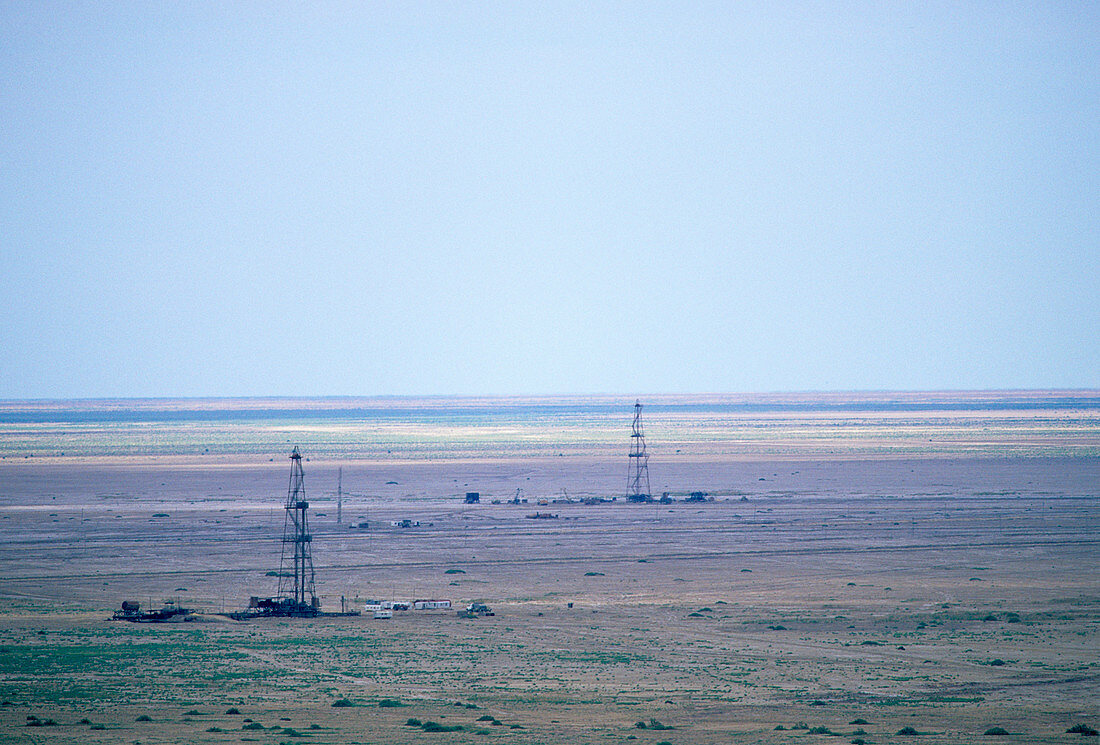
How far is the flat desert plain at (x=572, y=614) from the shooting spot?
95.1 ft

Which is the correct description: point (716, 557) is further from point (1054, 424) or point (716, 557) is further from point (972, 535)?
point (1054, 424)

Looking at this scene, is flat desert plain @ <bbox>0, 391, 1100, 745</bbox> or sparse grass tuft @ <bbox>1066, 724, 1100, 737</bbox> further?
flat desert plain @ <bbox>0, 391, 1100, 745</bbox>

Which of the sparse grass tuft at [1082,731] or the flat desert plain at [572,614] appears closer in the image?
the sparse grass tuft at [1082,731]

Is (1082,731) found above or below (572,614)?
above

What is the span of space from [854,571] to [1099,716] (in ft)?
79.5

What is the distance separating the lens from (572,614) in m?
44.0

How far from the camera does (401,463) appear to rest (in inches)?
4847

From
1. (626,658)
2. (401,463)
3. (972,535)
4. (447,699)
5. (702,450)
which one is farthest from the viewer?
(702,450)

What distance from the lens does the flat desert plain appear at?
29000 millimetres

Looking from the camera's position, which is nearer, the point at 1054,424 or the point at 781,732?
the point at 781,732

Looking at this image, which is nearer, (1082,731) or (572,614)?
(1082,731)

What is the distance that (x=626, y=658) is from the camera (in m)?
36.6

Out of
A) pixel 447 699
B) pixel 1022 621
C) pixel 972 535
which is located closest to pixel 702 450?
pixel 972 535

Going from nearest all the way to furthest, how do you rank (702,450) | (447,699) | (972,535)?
(447,699)
(972,535)
(702,450)
